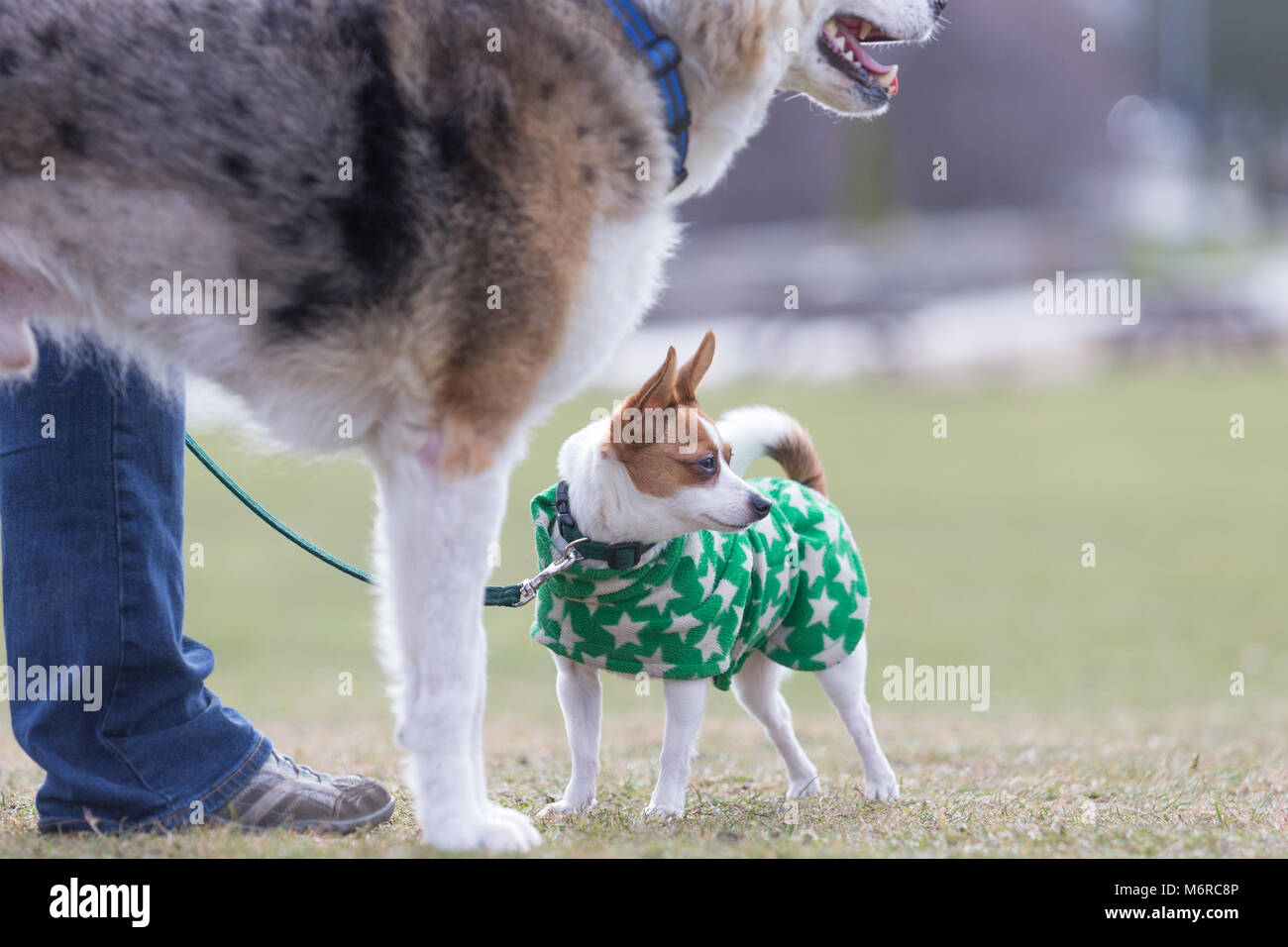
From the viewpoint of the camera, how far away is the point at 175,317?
10.7 feet

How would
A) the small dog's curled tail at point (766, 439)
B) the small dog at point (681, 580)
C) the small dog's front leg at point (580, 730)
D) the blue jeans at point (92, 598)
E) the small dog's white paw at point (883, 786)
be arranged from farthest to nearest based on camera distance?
the small dog's curled tail at point (766, 439) → the small dog's white paw at point (883, 786) → the small dog's front leg at point (580, 730) → the small dog at point (681, 580) → the blue jeans at point (92, 598)

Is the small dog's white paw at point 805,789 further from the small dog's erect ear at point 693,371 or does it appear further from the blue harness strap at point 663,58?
the blue harness strap at point 663,58

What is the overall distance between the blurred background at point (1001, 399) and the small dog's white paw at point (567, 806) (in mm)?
1182

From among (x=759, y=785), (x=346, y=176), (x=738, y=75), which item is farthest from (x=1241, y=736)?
(x=346, y=176)

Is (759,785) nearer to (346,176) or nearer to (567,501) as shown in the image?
(567,501)

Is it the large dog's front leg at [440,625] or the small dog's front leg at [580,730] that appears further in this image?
the small dog's front leg at [580,730]

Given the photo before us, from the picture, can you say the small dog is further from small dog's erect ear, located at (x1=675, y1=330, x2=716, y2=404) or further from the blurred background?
the blurred background

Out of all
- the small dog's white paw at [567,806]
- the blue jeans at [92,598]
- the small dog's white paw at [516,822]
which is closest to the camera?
the small dog's white paw at [516,822]

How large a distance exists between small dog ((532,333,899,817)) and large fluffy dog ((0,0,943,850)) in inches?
26.7

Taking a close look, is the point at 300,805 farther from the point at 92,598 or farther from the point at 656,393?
the point at 656,393

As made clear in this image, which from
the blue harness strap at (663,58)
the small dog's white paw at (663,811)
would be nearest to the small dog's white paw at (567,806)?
the small dog's white paw at (663,811)

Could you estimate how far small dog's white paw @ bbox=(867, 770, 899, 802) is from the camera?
4523 millimetres

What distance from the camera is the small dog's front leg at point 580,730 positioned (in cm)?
425

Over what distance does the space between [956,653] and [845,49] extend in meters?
6.90
